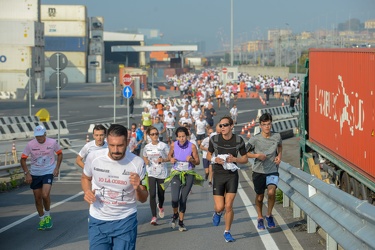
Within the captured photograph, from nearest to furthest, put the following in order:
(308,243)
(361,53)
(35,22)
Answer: (308,243), (361,53), (35,22)

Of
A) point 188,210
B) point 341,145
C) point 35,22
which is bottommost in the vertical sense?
point 188,210

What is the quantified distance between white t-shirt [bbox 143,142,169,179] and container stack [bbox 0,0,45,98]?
62.6 meters

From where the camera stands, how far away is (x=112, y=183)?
7.55m

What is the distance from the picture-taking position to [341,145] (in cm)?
1625

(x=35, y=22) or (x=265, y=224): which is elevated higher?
(x=35, y=22)

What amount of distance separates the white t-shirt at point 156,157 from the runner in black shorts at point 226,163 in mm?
1801

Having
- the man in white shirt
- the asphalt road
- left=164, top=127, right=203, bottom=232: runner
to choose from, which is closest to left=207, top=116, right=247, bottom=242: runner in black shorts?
the asphalt road

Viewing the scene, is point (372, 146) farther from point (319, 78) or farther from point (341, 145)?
point (319, 78)

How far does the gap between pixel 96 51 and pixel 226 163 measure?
110 m

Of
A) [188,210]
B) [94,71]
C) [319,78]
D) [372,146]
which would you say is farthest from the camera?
[94,71]

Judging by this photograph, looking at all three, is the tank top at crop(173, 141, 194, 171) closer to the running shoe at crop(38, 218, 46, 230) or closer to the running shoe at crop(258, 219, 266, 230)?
the running shoe at crop(258, 219, 266, 230)

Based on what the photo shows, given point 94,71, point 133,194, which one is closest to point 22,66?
point 94,71

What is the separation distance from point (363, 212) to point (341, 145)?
27.2ft

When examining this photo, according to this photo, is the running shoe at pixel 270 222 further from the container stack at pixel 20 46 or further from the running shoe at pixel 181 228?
the container stack at pixel 20 46
